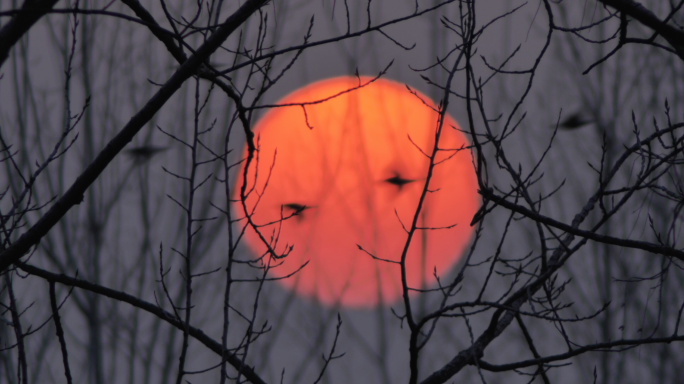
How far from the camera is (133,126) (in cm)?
206

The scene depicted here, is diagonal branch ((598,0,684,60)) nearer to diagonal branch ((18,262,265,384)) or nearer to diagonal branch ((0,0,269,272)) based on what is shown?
diagonal branch ((0,0,269,272))

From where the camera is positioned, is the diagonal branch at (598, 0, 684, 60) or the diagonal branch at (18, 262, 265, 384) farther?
the diagonal branch at (18, 262, 265, 384)

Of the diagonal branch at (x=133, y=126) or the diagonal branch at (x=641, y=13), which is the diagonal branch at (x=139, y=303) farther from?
the diagonal branch at (x=641, y=13)

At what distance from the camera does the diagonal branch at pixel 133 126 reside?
202 cm

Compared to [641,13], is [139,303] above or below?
below

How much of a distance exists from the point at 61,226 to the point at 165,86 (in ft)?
22.4

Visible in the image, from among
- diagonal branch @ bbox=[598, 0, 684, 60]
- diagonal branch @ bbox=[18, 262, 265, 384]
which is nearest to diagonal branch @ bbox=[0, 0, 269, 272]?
diagonal branch @ bbox=[18, 262, 265, 384]

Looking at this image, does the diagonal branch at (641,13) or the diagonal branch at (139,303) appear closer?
the diagonal branch at (641,13)

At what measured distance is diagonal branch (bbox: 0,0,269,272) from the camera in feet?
6.63

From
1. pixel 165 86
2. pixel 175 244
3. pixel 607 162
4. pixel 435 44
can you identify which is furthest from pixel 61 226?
pixel 607 162

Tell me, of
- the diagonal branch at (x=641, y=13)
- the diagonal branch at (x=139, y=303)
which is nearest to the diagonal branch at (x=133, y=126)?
the diagonal branch at (x=139, y=303)

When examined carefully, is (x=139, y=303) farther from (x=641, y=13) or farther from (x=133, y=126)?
(x=641, y=13)

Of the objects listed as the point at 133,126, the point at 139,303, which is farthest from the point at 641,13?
the point at 139,303

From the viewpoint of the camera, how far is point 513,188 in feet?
8.11
